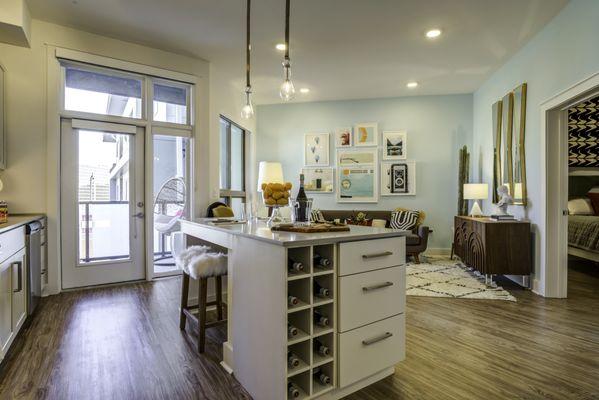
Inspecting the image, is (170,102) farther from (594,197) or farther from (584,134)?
(594,197)

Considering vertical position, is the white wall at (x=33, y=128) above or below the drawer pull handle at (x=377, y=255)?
above

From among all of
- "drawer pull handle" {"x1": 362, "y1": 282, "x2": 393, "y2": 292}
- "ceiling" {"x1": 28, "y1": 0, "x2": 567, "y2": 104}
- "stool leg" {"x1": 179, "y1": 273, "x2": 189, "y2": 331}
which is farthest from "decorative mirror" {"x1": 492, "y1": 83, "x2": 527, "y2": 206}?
"stool leg" {"x1": 179, "y1": 273, "x2": 189, "y2": 331}

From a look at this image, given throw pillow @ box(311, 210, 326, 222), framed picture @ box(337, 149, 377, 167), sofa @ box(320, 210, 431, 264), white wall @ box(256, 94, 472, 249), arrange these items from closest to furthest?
sofa @ box(320, 210, 431, 264)
throw pillow @ box(311, 210, 326, 222)
white wall @ box(256, 94, 472, 249)
framed picture @ box(337, 149, 377, 167)

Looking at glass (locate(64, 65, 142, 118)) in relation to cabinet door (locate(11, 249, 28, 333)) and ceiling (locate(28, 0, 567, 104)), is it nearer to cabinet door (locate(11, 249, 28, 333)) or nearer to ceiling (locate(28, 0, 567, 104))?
ceiling (locate(28, 0, 567, 104))

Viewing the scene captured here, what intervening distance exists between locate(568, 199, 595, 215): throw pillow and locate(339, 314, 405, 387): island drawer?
541 cm

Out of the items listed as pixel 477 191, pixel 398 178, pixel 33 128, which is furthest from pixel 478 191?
pixel 33 128

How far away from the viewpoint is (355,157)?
6.11 metres

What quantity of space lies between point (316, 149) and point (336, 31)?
281 centimetres

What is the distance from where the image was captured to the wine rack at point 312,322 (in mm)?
1537

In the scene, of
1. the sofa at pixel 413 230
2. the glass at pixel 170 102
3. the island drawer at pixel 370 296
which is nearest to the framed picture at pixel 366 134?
the sofa at pixel 413 230

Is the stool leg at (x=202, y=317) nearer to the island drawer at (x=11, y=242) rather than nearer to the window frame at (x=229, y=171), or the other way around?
the island drawer at (x=11, y=242)

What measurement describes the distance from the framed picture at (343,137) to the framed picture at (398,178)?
752 mm

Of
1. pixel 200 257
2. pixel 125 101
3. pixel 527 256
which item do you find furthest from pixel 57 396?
pixel 527 256

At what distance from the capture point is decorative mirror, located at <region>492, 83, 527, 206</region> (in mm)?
3859
